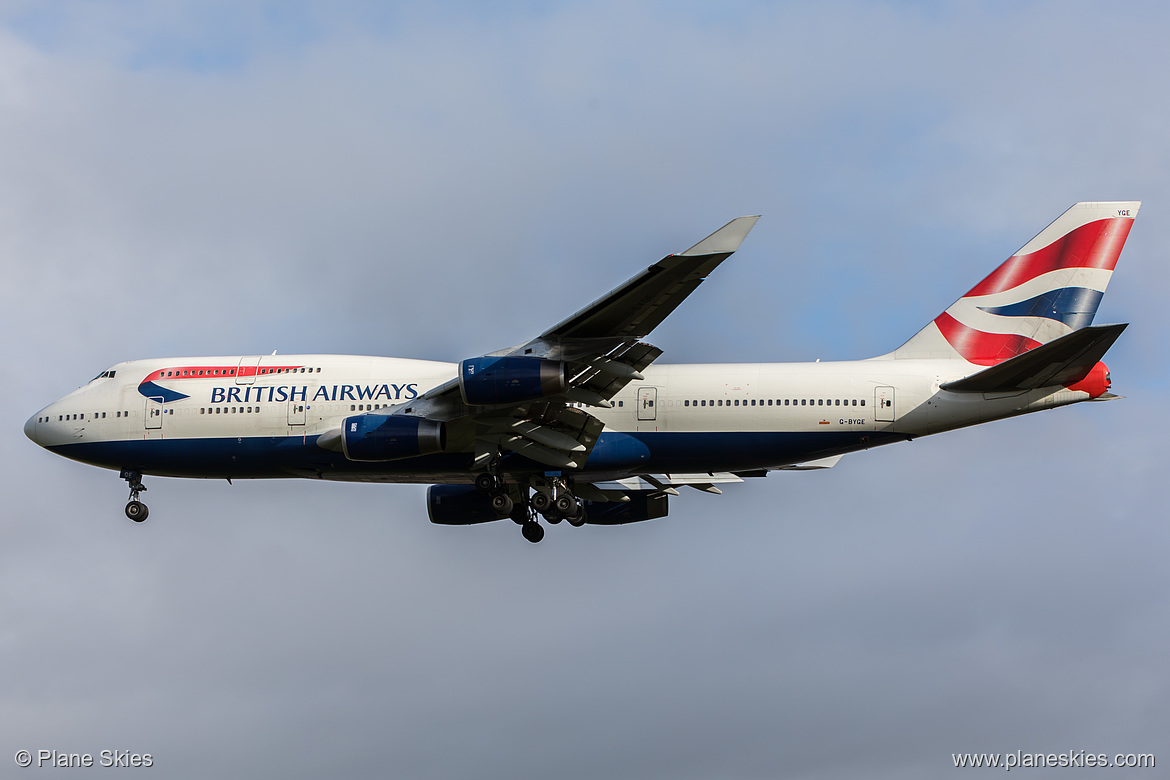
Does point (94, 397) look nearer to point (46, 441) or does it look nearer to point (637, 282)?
point (46, 441)

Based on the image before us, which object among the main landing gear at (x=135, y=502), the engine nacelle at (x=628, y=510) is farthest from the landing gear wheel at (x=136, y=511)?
the engine nacelle at (x=628, y=510)

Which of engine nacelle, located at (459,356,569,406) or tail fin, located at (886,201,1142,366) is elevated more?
tail fin, located at (886,201,1142,366)

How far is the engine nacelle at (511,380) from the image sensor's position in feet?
85.8

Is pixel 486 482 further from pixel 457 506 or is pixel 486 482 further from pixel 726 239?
pixel 726 239

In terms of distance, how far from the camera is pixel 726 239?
22984mm

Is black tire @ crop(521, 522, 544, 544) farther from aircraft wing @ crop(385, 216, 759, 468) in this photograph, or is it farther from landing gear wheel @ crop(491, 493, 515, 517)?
aircraft wing @ crop(385, 216, 759, 468)

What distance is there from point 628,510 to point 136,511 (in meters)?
12.9

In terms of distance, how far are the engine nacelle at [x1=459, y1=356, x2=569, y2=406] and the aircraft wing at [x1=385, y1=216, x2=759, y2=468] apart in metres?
0.24

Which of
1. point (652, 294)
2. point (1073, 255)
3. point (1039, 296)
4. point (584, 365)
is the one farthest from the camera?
point (1073, 255)

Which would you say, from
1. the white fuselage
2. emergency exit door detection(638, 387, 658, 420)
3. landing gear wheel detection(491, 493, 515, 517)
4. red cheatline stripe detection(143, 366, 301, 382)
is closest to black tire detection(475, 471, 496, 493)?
landing gear wheel detection(491, 493, 515, 517)

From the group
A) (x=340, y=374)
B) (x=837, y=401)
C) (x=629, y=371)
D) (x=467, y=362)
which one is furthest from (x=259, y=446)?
(x=837, y=401)

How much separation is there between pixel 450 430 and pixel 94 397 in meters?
10.2

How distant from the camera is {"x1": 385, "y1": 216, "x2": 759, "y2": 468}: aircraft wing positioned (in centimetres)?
2366

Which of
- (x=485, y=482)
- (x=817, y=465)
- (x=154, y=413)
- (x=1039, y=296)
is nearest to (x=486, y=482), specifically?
(x=485, y=482)
